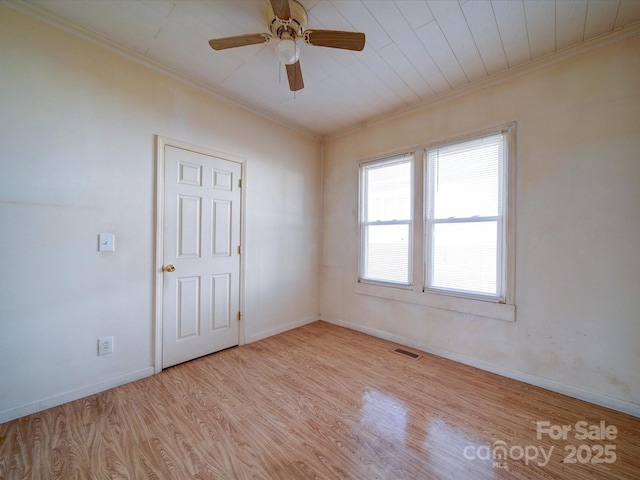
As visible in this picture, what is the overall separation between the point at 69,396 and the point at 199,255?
1.41 metres

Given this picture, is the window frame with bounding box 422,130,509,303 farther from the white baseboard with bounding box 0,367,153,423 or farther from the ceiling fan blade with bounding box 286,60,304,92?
the white baseboard with bounding box 0,367,153,423

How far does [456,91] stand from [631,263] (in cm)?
210

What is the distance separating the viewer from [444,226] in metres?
2.85

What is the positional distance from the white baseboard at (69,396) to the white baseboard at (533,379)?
8.52 feet

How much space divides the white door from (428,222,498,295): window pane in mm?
2288

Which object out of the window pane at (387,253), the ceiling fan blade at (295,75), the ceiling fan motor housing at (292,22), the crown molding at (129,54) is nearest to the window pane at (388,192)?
the window pane at (387,253)

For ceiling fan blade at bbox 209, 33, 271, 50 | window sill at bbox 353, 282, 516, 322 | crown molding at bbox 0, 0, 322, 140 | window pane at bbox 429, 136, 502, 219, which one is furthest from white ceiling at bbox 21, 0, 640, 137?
window sill at bbox 353, 282, 516, 322

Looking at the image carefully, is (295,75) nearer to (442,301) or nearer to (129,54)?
(129,54)

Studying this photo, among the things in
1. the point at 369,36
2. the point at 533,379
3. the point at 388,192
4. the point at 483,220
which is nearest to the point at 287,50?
the point at 369,36

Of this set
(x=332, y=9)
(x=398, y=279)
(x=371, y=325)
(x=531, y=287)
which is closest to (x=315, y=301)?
(x=371, y=325)

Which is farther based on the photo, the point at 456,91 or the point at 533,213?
the point at 456,91

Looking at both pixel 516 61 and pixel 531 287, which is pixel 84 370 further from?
pixel 516 61

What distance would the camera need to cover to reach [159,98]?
2410 mm

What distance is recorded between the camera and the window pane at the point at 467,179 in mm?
2539
